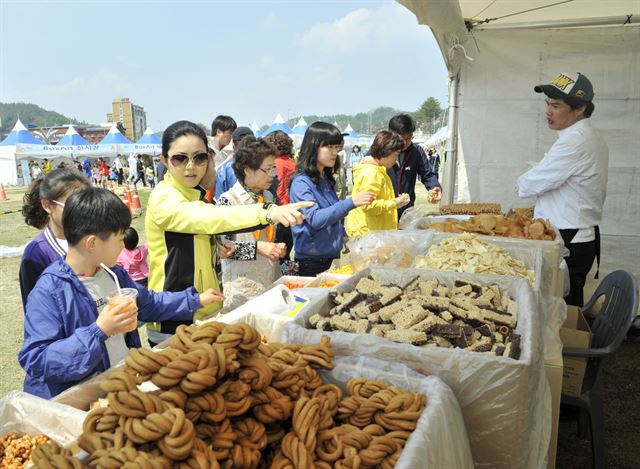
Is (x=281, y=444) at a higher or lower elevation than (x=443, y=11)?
lower

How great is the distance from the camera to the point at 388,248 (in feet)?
9.32

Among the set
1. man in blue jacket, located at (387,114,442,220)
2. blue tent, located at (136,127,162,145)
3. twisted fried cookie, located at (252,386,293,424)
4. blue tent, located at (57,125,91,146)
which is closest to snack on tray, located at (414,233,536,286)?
twisted fried cookie, located at (252,386,293,424)

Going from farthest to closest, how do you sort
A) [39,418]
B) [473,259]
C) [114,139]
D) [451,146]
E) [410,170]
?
1. [114,139]
2. [451,146]
3. [410,170]
4. [473,259]
5. [39,418]

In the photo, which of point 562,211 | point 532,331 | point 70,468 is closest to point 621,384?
point 562,211

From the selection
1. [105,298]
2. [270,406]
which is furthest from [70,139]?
[270,406]

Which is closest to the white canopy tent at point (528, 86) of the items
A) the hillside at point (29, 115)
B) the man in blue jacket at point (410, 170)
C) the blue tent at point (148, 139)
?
the man in blue jacket at point (410, 170)

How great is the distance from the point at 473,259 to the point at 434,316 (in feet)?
3.21

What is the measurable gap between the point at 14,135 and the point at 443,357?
3161 cm

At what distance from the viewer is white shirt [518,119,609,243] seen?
11.4 ft

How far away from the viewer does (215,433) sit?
2.95 feet

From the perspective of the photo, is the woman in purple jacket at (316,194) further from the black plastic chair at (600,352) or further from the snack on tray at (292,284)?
the black plastic chair at (600,352)

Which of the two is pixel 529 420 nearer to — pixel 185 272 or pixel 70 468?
pixel 70 468

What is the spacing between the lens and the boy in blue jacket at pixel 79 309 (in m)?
1.45

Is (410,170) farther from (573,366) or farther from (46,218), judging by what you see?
(46,218)
